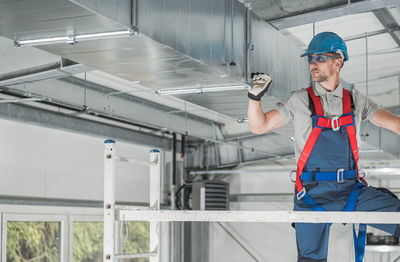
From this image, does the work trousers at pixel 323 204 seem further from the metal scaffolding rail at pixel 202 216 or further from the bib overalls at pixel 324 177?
the metal scaffolding rail at pixel 202 216

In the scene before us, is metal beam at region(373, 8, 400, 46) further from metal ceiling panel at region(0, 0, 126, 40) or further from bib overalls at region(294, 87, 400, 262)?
bib overalls at region(294, 87, 400, 262)

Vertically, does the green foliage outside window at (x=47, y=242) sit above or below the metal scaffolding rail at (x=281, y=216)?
below

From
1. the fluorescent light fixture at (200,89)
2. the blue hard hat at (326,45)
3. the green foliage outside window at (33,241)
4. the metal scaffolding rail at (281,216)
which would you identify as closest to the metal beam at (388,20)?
the fluorescent light fixture at (200,89)

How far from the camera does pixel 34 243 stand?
8625 mm

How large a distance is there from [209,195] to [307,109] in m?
8.64

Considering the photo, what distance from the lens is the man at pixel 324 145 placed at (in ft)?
9.89

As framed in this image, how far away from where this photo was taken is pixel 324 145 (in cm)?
304

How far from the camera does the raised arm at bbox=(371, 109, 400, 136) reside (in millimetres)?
3080

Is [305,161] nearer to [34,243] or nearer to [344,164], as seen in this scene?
[344,164]

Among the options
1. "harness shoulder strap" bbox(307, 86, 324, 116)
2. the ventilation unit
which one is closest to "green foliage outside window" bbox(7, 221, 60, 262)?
the ventilation unit

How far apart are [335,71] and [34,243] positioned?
21.7 ft

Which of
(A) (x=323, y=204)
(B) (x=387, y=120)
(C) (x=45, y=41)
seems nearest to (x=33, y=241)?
(C) (x=45, y=41)

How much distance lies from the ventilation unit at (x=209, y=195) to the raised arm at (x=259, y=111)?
8480 millimetres

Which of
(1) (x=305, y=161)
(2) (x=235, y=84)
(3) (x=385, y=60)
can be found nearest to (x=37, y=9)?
(1) (x=305, y=161)
